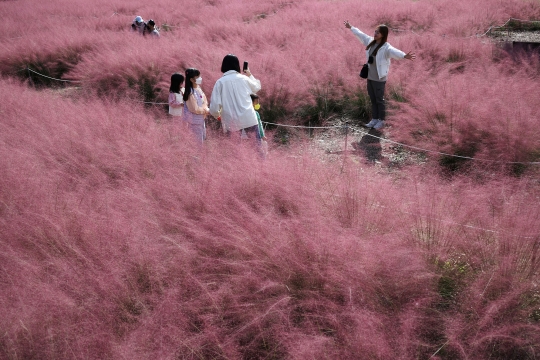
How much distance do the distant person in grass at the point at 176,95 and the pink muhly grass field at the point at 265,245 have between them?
21 cm

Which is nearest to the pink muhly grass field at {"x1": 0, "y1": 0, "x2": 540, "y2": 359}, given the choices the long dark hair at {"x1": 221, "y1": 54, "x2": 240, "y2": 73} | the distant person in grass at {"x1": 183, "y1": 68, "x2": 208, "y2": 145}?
the distant person in grass at {"x1": 183, "y1": 68, "x2": 208, "y2": 145}

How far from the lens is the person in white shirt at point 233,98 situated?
4.24 m

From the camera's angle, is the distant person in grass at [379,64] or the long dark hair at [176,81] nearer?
the long dark hair at [176,81]

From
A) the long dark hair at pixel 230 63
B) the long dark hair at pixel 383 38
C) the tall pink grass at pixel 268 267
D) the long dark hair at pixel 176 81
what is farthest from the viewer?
the long dark hair at pixel 383 38

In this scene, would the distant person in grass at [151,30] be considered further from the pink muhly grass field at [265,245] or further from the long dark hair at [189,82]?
the long dark hair at [189,82]

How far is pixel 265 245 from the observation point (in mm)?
2604

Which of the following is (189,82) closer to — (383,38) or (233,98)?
(233,98)

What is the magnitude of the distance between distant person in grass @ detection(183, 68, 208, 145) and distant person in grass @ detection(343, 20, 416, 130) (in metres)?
2.16

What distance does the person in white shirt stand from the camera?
13.9 ft

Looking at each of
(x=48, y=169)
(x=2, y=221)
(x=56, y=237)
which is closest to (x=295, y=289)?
(x=56, y=237)

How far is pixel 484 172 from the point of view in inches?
160

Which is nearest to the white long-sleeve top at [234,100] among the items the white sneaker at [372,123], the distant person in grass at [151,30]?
the white sneaker at [372,123]

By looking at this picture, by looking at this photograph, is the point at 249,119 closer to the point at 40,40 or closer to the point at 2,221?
the point at 2,221

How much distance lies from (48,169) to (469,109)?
171 inches
